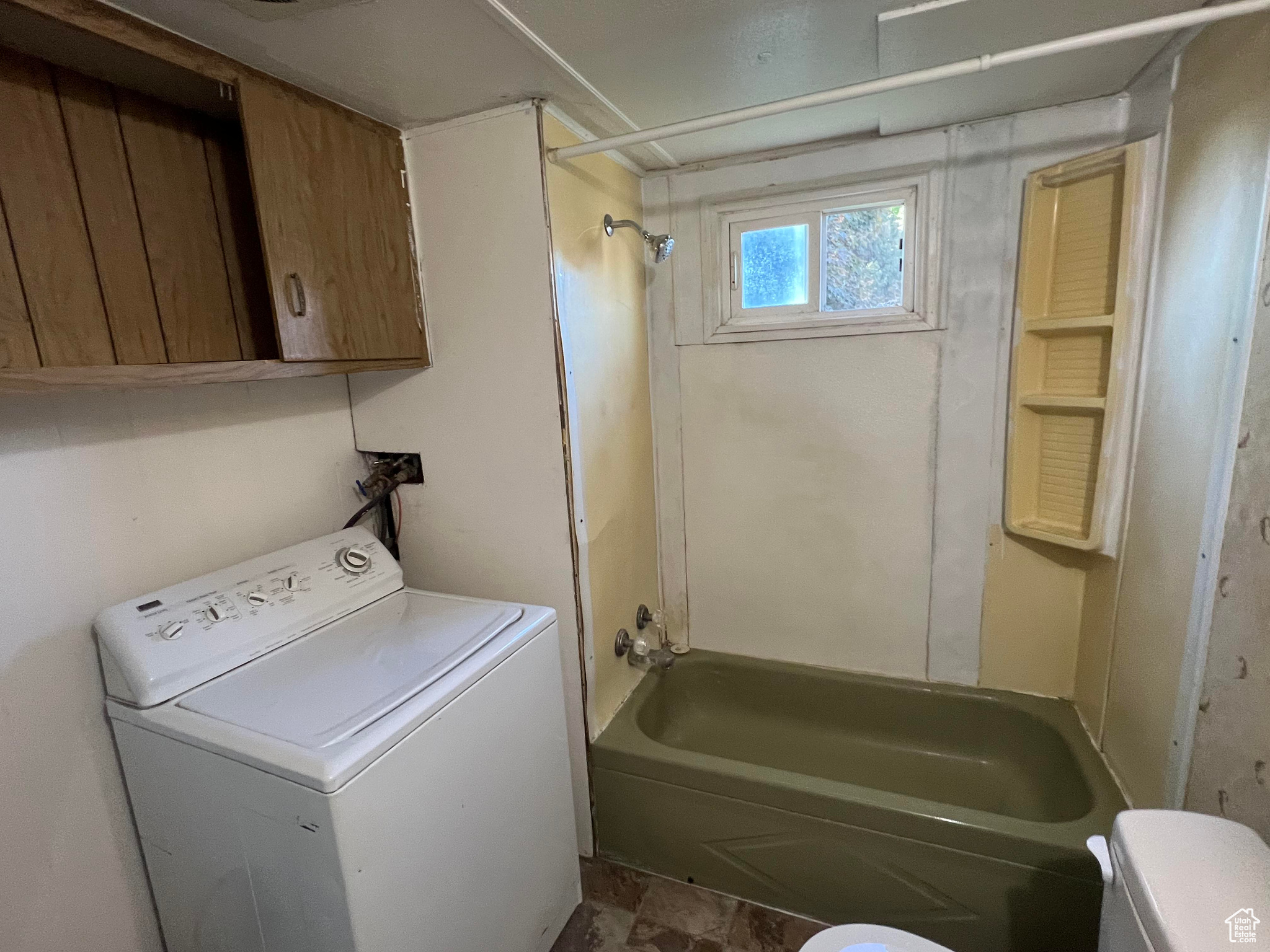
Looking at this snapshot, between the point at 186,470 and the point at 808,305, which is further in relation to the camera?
the point at 808,305

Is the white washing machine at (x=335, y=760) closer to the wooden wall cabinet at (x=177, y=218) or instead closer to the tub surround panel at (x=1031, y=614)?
the wooden wall cabinet at (x=177, y=218)

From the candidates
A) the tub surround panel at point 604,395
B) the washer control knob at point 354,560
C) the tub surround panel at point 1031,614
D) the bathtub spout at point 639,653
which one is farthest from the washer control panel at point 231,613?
the tub surround panel at point 1031,614

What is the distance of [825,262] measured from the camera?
184 cm

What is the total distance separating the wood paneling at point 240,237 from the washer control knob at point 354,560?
49 cm

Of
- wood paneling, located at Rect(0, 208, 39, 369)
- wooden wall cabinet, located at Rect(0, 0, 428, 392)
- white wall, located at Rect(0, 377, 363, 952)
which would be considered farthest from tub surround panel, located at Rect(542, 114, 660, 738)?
wood paneling, located at Rect(0, 208, 39, 369)

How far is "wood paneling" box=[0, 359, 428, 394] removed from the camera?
86 cm

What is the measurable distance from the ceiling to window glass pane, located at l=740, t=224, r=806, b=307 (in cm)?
40

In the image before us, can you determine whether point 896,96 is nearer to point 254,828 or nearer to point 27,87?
point 27,87

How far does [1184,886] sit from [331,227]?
1.80 m

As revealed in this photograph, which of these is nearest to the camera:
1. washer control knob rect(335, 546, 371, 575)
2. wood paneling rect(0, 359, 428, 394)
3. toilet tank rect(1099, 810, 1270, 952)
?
toilet tank rect(1099, 810, 1270, 952)

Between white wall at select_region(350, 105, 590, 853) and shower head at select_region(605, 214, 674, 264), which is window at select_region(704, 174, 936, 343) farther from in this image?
white wall at select_region(350, 105, 590, 853)

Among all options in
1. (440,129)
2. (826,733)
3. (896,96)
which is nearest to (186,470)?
(440,129)

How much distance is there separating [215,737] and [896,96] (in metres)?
1.92

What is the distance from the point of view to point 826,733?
2020mm
